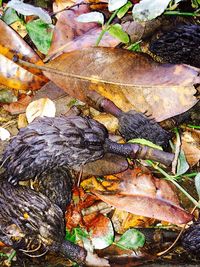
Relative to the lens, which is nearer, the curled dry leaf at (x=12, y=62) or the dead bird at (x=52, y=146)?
the dead bird at (x=52, y=146)

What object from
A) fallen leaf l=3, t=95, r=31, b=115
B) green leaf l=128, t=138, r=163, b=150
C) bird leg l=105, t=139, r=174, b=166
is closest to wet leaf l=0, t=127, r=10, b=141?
fallen leaf l=3, t=95, r=31, b=115

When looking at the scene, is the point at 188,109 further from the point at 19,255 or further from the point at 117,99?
the point at 19,255

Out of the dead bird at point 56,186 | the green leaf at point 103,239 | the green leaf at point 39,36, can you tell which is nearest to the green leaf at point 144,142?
the dead bird at point 56,186

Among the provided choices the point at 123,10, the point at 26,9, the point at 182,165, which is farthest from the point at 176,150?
the point at 26,9

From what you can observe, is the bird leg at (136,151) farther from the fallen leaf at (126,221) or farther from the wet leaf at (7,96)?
the wet leaf at (7,96)

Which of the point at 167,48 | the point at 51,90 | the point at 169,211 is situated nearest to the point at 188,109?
the point at 167,48

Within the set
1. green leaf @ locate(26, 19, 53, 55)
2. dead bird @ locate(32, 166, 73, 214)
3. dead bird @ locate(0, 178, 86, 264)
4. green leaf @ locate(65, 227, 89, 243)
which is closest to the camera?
dead bird @ locate(0, 178, 86, 264)

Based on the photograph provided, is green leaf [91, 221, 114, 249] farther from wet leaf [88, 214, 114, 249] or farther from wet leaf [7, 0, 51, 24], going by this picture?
wet leaf [7, 0, 51, 24]
